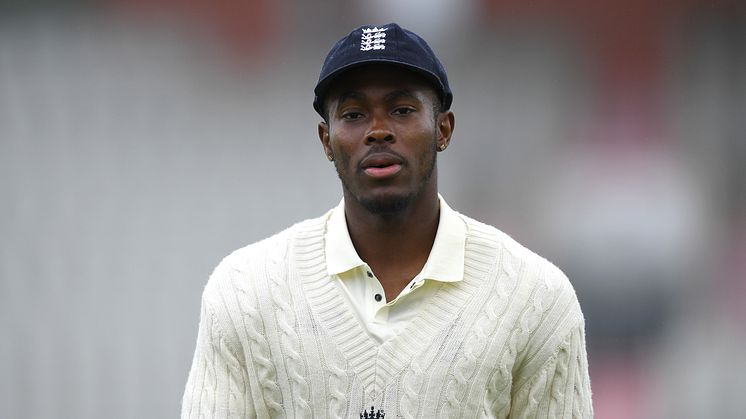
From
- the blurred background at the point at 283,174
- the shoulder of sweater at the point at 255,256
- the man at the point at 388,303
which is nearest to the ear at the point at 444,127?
the man at the point at 388,303

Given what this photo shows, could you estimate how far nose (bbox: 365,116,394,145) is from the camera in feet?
8.45

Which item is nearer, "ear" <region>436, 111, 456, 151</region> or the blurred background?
"ear" <region>436, 111, 456, 151</region>

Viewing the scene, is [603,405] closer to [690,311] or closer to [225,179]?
[690,311]

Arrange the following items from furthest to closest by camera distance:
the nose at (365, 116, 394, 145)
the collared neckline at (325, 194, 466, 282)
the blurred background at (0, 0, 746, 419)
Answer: the blurred background at (0, 0, 746, 419) → the collared neckline at (325, 194, 466, 282) → the nose at (365, 116, 394, 145)

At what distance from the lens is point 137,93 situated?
15.8 feet

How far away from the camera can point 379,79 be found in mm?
2617

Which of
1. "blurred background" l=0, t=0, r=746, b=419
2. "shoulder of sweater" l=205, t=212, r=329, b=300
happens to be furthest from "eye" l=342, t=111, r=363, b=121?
"blurred background" l=0, t=0, r=746, b=419

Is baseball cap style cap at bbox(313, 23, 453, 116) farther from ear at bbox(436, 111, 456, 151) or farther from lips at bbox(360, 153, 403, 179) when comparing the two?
lips at bbox(360, 153, 403, 179)

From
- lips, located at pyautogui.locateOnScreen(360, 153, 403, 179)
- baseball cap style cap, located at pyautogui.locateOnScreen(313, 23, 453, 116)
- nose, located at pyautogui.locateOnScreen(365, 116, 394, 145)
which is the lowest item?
lips, located at pyautogui.locateOnScreen(360, 153, 403, 179)

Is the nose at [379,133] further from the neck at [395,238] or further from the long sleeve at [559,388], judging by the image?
the long sleeve at [559,388]

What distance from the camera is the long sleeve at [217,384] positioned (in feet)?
8.76

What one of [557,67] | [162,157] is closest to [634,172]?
[557,67]

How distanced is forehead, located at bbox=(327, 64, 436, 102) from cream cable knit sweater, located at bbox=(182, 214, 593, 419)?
396 mm

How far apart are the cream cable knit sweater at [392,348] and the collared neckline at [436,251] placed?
0.03m
